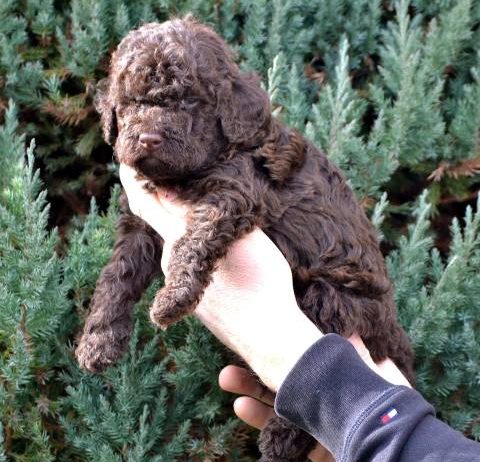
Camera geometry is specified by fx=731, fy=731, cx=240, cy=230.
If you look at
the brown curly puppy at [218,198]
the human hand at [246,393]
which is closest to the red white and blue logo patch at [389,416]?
the brown curly puppy at [218,198]

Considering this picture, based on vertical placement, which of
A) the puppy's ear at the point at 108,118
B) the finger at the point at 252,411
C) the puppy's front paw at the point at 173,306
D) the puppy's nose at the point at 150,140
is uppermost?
the puppy's nose at the point at 150,140

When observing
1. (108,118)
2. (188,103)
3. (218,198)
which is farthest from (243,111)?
(108,118)

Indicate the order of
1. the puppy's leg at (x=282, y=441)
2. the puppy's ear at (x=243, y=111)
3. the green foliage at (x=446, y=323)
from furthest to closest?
the green foliage at (x=446, y=323)
the puppy's leg at (x=282, y=441)
the puppy's ear at (x=243, y=111)

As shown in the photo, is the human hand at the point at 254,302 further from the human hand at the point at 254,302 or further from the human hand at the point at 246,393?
the human hand at the point at 246,393

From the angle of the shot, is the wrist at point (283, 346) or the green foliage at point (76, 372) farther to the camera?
the green foliage at point (76, 372)

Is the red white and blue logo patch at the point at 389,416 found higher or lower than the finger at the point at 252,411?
higher

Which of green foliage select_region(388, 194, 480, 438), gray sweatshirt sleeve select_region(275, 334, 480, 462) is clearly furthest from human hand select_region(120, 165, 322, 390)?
green foliage select_region(388, 194, 480, 438)

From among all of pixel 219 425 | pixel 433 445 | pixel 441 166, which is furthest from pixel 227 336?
pixel 441 166

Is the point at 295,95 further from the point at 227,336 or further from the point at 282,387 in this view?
the point at 282,387
